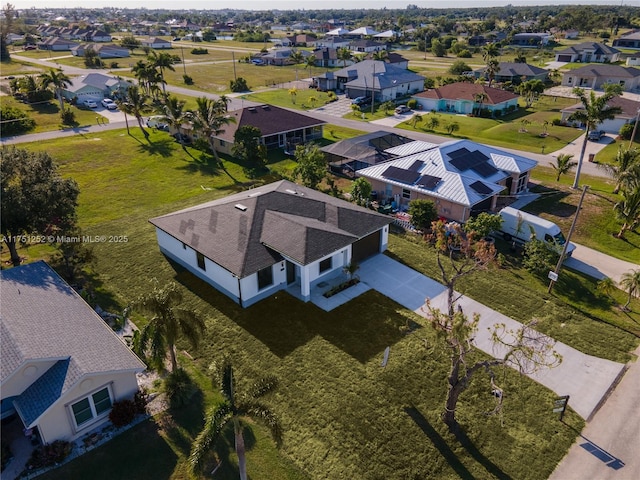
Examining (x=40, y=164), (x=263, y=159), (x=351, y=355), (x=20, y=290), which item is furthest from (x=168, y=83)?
(x=351, y=355)

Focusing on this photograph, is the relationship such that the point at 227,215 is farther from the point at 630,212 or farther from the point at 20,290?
the point at 630,212

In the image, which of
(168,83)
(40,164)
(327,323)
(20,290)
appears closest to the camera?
(20,290)

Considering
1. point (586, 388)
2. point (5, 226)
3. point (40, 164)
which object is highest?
point (40, 164)

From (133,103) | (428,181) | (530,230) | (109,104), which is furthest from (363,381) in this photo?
(109,104)

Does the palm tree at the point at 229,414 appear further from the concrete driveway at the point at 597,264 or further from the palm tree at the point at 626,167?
the palm tree at the point at 626,167

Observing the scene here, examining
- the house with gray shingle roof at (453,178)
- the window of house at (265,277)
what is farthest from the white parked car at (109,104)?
the window of house at (265,277)

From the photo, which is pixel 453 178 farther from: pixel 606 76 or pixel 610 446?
pixel 606 76
